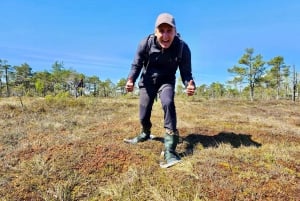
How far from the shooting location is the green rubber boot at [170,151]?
3633 millimetres

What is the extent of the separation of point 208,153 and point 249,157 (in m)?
0.57

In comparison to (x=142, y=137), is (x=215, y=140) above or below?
below

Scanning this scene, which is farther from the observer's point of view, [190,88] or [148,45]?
[148,45]

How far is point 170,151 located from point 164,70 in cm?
129

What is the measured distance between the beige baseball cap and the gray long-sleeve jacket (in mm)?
327

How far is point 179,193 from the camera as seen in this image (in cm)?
275

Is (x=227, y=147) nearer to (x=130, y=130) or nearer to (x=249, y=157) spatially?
(x=249, y=157)

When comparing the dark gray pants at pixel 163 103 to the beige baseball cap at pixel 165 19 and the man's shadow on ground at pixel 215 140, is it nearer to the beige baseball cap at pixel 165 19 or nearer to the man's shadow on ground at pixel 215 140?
the man's shadow on ground at pixel 215 140

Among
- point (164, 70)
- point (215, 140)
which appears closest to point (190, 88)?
point (164, 70)

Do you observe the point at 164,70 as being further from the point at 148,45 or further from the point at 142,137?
the point at 142,137

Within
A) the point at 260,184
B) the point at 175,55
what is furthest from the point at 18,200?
the point at 175,55

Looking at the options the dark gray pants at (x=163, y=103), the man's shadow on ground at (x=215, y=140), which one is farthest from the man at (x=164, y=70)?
the man's shadow on ground at (x=215, y=140)

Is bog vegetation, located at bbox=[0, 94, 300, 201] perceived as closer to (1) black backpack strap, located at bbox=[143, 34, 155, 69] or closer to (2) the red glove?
(2) the red glove

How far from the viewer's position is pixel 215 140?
5.24 metres
